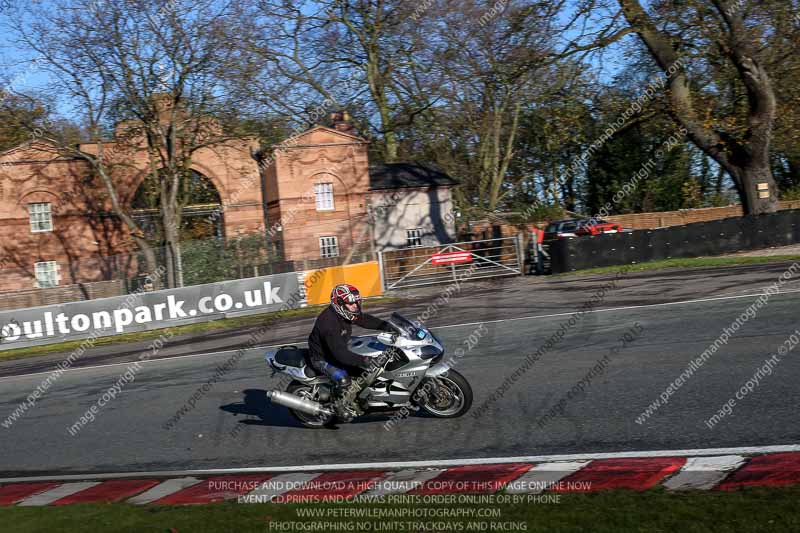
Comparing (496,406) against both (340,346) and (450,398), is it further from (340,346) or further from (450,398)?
(340,346)

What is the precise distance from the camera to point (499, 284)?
2814 centimetres

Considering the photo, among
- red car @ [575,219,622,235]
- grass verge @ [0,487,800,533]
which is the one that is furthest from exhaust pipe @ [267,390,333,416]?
red car @ [575,219,622,235]

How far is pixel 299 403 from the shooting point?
9.02 metres

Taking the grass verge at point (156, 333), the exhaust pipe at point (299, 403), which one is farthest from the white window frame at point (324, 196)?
the exhaust pipe at point (299, 403)

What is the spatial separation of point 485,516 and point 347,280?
21726 millimetres

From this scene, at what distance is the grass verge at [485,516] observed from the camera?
16.1 feet

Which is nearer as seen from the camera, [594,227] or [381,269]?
[381,269]

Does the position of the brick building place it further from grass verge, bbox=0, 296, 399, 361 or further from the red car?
grass verge, bbox=0, 296, 399, 361

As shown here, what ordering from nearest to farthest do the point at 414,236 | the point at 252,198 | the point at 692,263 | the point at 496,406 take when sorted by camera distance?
the point at 496,406 < the point at 692,263 < the point at 252,198 < the point at 414,236

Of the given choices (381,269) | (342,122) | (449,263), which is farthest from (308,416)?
(342,122)

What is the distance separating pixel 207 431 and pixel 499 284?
19.3 metres

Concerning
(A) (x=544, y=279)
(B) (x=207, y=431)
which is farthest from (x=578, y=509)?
(A) (x=544, y=279)

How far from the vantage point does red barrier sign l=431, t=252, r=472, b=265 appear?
99.8ft

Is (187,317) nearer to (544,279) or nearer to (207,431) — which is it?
(544,279)
